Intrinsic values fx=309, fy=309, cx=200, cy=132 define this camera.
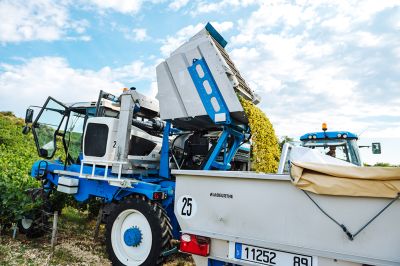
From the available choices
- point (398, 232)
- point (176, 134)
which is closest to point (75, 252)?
point (176, 134)

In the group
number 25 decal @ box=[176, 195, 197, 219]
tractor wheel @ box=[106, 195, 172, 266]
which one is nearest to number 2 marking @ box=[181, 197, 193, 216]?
number 25 decal @ box=[176, 195, 197, 219]

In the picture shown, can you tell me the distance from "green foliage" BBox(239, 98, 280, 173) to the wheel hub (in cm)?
193

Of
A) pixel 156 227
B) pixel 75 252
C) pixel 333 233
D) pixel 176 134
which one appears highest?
pixel 176 134

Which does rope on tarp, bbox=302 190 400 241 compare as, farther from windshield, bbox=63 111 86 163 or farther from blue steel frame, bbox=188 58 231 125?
windshield, bbox=63 111 86 163

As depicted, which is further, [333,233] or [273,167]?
[273,167]

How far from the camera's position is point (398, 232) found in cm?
236

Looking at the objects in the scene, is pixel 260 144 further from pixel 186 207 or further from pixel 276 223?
pixel 276 223

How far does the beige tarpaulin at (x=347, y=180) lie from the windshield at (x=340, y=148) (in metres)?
4.30

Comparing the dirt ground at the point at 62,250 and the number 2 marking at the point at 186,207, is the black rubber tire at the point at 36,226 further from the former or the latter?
the number 2 marking at the point at 186,207

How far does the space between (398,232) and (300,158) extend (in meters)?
1.45

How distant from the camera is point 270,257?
2908mm

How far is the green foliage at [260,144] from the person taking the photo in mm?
4594

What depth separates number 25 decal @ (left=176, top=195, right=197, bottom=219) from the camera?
3.43 meters

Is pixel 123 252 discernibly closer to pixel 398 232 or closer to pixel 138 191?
pixel 138 191
